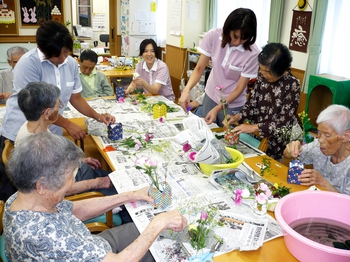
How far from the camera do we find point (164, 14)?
24.8 ft

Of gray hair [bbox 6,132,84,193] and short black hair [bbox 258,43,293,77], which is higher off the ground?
short black hair [bbox 258,43,293,77]

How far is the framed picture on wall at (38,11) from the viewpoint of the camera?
21.5 ft

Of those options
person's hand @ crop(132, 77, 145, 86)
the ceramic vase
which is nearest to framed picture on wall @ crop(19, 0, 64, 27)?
person's hand @ crop(132, 77, 145, 86)

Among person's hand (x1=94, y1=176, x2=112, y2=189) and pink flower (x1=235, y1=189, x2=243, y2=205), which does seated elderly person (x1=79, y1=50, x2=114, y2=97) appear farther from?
pink flower (x1=235, y1=189, x2=243, y2=205)

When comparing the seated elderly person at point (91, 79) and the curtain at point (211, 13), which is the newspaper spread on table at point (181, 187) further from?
the curtain at point (211, 13)

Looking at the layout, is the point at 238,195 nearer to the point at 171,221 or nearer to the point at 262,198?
the point at 262,198

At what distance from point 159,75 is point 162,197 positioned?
7.70 feet

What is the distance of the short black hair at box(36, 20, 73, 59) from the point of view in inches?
84.8

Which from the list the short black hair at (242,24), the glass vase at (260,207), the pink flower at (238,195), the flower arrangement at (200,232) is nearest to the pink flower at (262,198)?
the glass vase at (260,207)

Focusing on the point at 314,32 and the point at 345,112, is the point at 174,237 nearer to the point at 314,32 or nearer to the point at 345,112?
the point at 345,112

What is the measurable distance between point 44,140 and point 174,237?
665 mm

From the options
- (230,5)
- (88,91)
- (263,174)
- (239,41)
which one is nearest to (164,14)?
(230,5)

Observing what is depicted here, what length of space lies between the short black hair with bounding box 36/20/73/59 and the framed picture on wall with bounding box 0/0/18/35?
5.04m

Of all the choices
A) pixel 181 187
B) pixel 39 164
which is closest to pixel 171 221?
pixel 181 187
